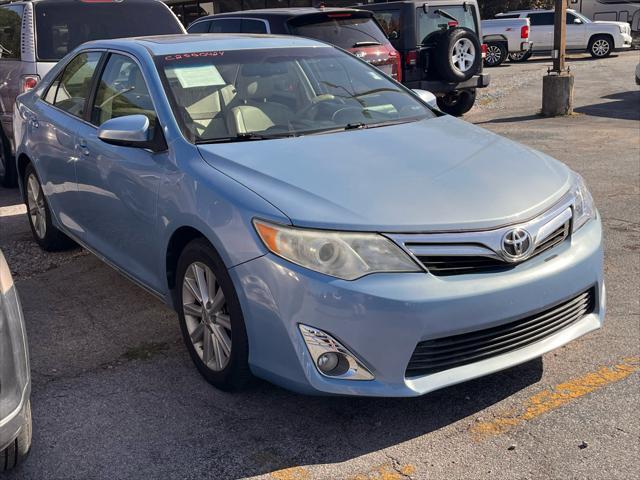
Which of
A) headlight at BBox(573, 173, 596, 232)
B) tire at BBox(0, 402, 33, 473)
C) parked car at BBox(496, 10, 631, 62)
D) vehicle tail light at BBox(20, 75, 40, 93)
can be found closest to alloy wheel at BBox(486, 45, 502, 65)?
parked car at BBox(496, 10, 631, 62)

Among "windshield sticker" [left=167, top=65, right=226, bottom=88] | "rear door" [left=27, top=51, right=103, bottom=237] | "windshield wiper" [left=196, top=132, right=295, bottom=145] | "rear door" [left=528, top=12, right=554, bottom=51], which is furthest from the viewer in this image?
"rear door" [left=528, top=12, right=554, bottom=51]

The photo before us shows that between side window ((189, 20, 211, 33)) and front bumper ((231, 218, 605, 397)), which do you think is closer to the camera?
front bumper ((231, 218, 605, 397))

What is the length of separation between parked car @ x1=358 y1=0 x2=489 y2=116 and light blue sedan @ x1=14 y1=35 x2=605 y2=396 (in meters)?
7.59

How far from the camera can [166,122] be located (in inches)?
159

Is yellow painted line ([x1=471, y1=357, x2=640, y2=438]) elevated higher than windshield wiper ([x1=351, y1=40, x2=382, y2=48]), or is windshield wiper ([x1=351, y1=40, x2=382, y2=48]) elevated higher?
windshield wiper ([x1=351, y1=40, x2=382, y2=48])

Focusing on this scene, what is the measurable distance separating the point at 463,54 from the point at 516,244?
31.5 ft

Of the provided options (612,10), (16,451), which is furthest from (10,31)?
(612,10)

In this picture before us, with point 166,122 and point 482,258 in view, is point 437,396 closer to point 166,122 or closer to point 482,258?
point 482,258

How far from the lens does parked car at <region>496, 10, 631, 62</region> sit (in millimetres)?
24828

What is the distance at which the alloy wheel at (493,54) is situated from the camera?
23.8 meters

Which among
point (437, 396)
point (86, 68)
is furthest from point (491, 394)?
point (86, 68)

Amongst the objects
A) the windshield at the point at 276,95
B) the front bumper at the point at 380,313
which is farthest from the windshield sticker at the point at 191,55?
the front bumper at the point at 380,313

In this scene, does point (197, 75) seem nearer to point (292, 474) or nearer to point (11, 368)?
point (11, 368)

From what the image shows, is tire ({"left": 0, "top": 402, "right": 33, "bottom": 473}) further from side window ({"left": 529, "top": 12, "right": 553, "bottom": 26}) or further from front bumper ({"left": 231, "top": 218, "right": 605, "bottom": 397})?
side window ({"left": 529, "top": 12, "right": 553, "bottom": 26})
